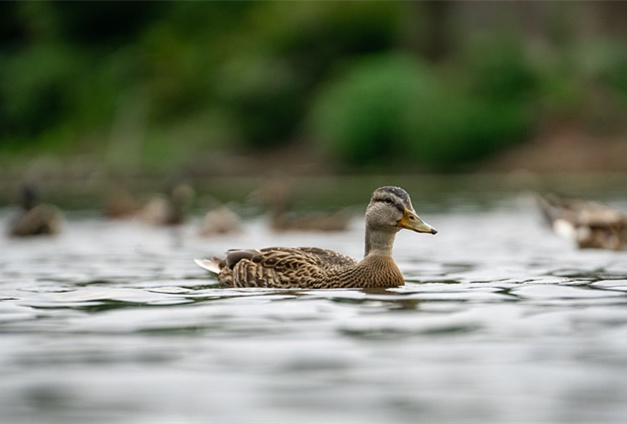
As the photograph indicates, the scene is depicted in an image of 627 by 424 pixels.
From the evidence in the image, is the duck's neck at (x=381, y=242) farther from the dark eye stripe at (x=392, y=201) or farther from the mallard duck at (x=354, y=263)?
the dark eye stripe at (x=392, y=201)

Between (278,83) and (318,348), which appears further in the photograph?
(278,83)

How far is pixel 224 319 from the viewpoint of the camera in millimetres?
10133

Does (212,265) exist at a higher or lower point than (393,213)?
lower

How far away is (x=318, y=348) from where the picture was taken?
341 inches

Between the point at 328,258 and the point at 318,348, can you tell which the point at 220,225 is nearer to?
the point at 328,258

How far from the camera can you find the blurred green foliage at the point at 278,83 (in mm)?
49812

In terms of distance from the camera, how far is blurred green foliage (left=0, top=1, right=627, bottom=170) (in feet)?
163

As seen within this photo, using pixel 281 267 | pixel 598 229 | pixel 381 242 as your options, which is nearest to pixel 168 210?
pixel 598 229

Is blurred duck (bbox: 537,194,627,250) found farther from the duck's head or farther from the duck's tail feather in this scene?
the duck's tail feather

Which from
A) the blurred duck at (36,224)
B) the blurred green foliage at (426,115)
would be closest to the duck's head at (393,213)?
the blurred duck at (36,224)

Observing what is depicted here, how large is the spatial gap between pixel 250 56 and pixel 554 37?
13.7 m

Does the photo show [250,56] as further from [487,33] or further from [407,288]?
[407,288]

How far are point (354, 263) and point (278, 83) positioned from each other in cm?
4385

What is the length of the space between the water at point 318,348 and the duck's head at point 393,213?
0.57 metres
